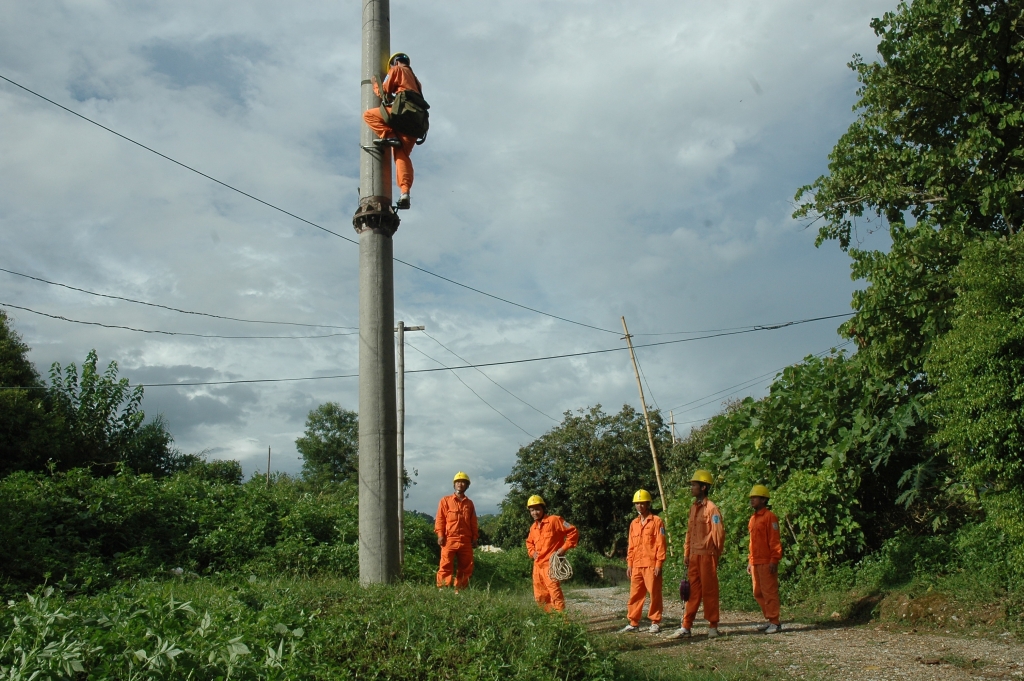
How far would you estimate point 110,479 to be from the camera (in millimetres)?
10188

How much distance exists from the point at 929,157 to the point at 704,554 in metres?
7.12

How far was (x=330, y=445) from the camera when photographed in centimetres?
4616

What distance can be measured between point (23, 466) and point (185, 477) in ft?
34.9

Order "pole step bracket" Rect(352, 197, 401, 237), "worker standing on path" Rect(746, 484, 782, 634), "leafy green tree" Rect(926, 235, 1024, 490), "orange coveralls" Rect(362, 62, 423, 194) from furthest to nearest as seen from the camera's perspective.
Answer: "worker standing on path" Rect(746, 484, 782, 634) < "leafy green tree" Rect(926, 235, 1024, 490) < "orange coveralls" Rect(362, 62, 423, 194) < "pole step bracket" Rect(352, 197, 401, 237)

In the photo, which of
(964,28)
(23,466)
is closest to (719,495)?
(964,28)

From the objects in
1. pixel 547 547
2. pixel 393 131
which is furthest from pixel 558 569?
pixel 393 131

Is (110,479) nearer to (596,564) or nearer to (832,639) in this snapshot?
(832,639)

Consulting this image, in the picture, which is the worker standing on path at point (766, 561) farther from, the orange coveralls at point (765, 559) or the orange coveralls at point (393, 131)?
the orange coveralls at point (393, 131)

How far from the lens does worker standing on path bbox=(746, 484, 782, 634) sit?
8844 mm

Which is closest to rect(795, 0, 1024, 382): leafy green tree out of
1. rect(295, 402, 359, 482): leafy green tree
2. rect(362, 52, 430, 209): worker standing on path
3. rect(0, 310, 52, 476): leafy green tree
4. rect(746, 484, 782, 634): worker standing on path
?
rect(746, 484, 782, 634): worker standing on path

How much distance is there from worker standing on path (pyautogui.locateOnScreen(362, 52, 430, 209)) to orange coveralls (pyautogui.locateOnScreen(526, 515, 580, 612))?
4126mm

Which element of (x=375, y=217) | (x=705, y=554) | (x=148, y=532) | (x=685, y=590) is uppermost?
(x=375, y=217)

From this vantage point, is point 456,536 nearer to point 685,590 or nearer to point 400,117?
point 685,590

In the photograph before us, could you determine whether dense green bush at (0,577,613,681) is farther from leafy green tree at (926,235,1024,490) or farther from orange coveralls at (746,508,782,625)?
leafy green tree at (926,235,1024,490)
